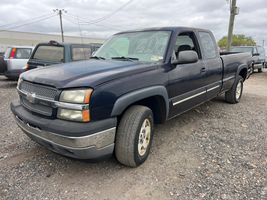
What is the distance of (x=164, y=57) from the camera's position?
3.60 metres

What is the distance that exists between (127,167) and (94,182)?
0.49 metres

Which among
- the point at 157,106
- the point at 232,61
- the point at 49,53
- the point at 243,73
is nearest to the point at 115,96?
the point at 157,106

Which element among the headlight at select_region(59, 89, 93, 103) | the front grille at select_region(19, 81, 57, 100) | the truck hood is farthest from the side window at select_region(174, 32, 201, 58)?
the front grille at select_region(19, 81, 57, 100)

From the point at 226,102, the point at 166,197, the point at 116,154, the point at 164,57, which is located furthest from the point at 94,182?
the point at 226,102

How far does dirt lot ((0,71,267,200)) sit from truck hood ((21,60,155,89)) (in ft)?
3.86

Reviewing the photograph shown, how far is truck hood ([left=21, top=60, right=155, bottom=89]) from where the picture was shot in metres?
2.63

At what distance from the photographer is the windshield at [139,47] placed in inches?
146

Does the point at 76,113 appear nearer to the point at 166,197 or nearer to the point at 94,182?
the point at 94,182

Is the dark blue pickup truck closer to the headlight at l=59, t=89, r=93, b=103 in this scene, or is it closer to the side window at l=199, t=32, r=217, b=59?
the headlight at l=59, t=89, r=93, b=103

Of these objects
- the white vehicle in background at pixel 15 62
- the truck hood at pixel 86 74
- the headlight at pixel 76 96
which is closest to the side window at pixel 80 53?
the white vehicle in background at pixel 15 62

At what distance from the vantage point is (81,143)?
252 cm

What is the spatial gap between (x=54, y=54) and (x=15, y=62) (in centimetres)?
346

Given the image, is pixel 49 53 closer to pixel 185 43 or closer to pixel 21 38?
pixel 185 43

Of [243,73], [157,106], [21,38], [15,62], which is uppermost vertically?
[21,38]
